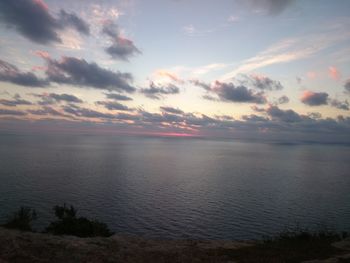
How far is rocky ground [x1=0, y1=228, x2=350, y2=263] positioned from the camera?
68.9 ft

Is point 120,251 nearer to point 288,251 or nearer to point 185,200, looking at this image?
point 288,251

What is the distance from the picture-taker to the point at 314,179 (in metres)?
110

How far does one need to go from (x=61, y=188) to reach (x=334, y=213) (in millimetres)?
67219

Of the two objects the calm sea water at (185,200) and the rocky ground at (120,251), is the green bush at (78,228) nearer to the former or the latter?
the rocky ground at (120,251)

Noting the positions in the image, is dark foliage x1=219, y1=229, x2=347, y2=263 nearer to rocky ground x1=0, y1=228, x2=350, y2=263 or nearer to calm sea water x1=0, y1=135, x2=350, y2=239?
rocky ground x1=0, y1=228, x2=350, y2=263

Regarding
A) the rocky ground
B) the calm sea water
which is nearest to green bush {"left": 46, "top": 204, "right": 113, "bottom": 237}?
the rocky ground

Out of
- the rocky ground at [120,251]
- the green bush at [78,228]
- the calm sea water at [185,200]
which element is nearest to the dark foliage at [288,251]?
the rocky ground at [120,251]

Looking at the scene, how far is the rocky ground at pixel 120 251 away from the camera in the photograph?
2102 cm

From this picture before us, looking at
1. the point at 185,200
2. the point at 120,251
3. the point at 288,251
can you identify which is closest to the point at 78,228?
the point at 120,251

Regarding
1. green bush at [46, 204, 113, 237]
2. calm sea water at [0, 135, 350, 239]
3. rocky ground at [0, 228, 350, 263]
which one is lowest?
calm sea water at [0, 135, 350, 239]

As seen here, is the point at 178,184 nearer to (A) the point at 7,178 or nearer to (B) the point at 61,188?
(B) the point at 61,188

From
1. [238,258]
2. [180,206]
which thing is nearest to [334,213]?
[180,206]

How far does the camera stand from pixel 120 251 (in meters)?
23.5

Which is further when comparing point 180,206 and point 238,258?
point 180,206
